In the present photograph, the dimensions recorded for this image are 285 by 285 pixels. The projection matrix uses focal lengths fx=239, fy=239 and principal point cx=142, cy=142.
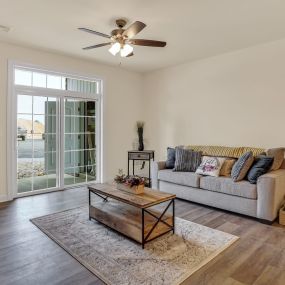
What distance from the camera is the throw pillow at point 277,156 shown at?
137 inches

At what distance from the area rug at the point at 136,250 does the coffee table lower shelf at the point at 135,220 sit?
79 mm

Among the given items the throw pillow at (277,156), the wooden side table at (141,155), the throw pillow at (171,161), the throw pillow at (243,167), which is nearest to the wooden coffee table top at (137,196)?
the throw pillow at (243,167)

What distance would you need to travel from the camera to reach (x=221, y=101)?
457 centimetres

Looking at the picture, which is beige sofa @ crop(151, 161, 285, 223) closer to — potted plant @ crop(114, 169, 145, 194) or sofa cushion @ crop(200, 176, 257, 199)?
sofa cushion @ crop(200, 176, 257, 199)

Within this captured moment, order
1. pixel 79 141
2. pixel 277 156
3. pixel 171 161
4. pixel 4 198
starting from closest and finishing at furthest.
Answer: pixel 277 156
pixel 4 198
pixel 171 161
pixel 79 141

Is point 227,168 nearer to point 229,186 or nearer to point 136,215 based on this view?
point 229,186

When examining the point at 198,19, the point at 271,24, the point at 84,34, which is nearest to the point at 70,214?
the point at 84,34

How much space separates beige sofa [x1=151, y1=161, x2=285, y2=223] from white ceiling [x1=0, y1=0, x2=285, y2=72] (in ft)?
6.73

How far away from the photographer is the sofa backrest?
388 centimetres

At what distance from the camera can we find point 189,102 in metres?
5.11

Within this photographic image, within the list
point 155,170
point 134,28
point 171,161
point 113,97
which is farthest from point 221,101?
point 134,28

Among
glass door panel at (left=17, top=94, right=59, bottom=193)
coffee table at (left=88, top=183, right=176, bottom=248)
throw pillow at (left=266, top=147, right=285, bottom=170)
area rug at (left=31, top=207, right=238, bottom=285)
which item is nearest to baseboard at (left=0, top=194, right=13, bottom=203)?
glass door panel at (left=17, top=94, right=59, bottom=193)

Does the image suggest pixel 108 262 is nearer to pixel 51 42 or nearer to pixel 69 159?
pixel 69 159

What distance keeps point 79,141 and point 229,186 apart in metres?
3.14
